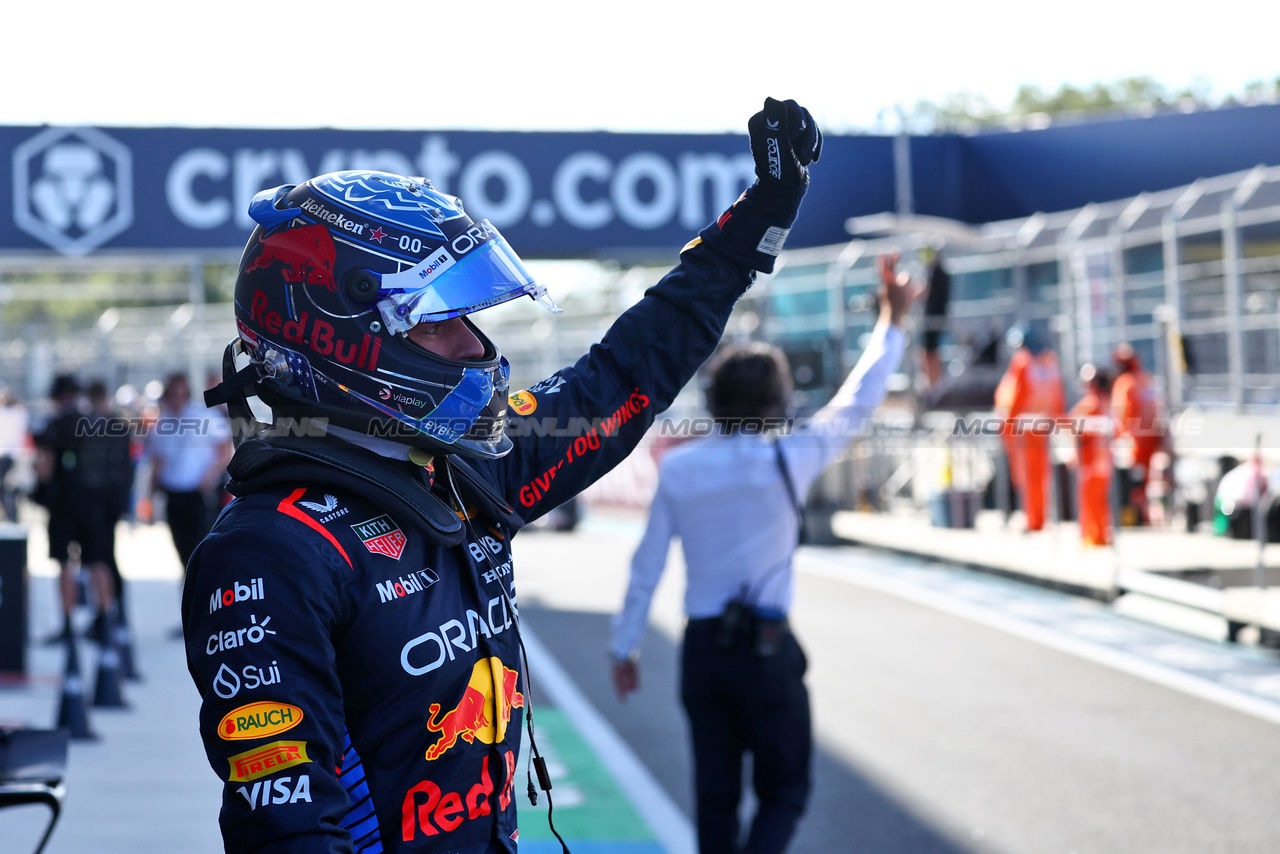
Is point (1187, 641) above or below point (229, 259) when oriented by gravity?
Answer: below

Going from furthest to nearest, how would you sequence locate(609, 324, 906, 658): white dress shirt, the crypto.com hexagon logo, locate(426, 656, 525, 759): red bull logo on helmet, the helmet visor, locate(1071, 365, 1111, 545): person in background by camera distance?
the crypto.com hexagon logo
locate(1071, 365, 1111, 545): person in background
locate(609, 324, 906, 658): white dress shirt
the helmet visor
locate(426, 656, 525, 759): red bull logo on helmet

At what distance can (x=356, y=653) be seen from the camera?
1.70 meters

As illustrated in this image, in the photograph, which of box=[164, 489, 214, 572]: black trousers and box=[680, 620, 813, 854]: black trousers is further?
box=[164, 489, 214, 572]: black trousers

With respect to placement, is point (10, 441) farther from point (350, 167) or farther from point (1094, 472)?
point (1094, 472)

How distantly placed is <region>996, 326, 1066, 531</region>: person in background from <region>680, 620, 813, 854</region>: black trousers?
8824mm

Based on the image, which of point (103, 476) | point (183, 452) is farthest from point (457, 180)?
point (103, 476)

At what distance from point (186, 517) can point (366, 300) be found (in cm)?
895

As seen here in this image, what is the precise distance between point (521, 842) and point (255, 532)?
3930 mm

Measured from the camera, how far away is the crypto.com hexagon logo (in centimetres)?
1470

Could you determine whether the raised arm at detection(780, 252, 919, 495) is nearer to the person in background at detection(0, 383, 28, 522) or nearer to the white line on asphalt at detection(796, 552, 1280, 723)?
the white line on asphalt at detection(796, 552, 1280, 723)

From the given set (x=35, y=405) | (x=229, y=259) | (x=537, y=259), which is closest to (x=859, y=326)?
(x=537, y=259)

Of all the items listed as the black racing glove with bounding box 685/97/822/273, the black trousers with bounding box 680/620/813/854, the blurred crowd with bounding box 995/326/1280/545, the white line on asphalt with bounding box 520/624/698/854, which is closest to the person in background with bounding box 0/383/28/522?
the white line on asphalt with bounding box 520/624/698/854

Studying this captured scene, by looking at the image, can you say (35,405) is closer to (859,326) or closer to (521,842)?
(859,326)

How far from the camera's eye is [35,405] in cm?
2208
